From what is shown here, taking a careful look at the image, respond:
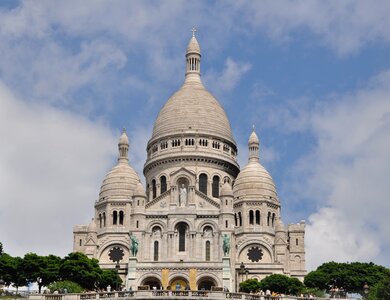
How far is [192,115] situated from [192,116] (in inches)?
7.6

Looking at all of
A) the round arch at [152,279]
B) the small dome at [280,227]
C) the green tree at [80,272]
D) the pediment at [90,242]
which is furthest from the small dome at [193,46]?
the green tree at [80,272]

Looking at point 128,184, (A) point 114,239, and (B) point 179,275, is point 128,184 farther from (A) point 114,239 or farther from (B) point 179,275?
(B) point 179,275

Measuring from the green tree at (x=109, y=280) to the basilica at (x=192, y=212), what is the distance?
4.49 meters

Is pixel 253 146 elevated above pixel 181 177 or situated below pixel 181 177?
above

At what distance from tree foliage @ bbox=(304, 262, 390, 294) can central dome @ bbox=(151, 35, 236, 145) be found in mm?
34432

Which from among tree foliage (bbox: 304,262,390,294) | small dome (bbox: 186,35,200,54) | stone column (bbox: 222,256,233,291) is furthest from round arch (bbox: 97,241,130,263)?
small dome (bbox: 186,35,200,54)

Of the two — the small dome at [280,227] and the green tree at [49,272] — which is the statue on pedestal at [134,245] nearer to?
the green tree at [49,272]

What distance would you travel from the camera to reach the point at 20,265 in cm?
9950

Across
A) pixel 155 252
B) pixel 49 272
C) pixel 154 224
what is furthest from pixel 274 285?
pixel 49 272

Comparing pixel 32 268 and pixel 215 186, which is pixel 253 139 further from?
pixel 32 268

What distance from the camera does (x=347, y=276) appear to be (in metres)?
112

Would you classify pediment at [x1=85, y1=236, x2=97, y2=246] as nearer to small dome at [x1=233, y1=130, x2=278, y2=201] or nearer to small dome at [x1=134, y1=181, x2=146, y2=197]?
small dome at [x1=134, y1=181, x2=146, y2=197]

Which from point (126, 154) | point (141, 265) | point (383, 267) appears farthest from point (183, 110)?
point (383, 267)

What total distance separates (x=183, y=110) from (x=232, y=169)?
1118 cm
